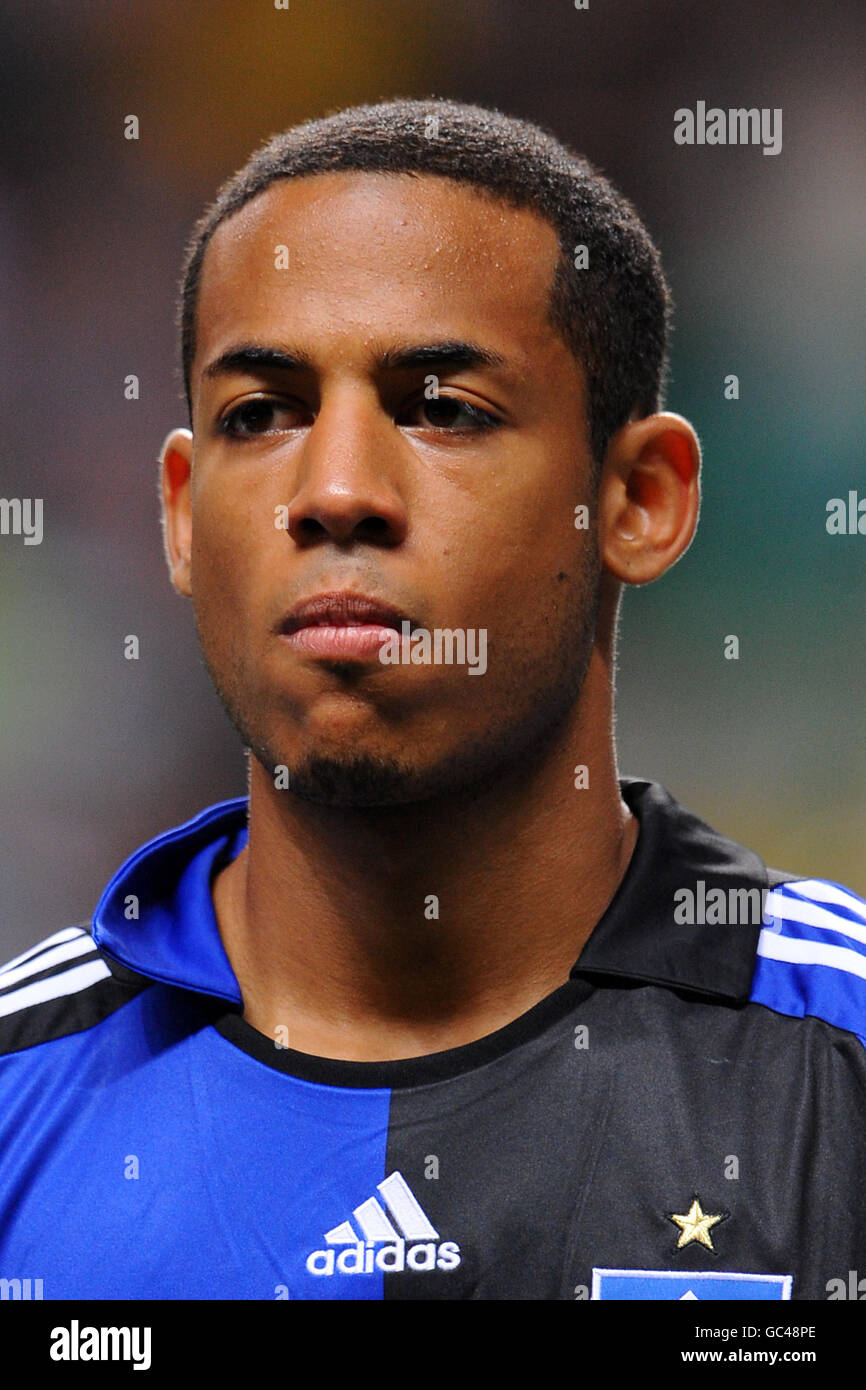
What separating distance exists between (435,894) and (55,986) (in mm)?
703

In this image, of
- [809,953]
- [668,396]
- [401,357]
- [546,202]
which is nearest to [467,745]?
[401,357]

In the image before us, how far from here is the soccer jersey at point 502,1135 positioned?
1945 millimetres

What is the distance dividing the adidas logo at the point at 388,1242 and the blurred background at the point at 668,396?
209cm

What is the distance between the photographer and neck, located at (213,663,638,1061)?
2.13 m

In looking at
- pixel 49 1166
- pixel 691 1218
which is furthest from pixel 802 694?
pixel 49 1166

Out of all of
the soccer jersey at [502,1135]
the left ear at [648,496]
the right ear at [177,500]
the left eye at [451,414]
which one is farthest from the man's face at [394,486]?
the soccer jersey at [502,1135]

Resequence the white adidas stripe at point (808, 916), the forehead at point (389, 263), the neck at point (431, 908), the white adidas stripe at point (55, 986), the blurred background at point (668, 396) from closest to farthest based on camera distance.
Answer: the forehead at point (389, 263) → the neck at point (431, 908) → the white adidas stripe at point (808, 916) → the white adidas stripe at point (55, 986) → the blurred background at point (668, 396)

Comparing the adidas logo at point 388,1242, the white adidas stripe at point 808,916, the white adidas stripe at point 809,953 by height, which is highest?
the white adidas stripe at point 808,916

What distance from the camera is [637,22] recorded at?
147 inches

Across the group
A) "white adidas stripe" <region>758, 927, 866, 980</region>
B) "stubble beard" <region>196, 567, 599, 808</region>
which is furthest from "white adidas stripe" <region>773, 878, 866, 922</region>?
Result: "stubble beard" <region>196, 567, 599, 808</region>

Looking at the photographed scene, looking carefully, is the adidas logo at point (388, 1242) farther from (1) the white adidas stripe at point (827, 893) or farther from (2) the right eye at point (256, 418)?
(2) the right eye at point (256, 418)

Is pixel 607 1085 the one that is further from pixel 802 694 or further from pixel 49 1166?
pixel 802 694

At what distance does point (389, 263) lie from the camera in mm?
2014

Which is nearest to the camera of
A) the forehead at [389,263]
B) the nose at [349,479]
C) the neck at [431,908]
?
the nose at [349,479]
